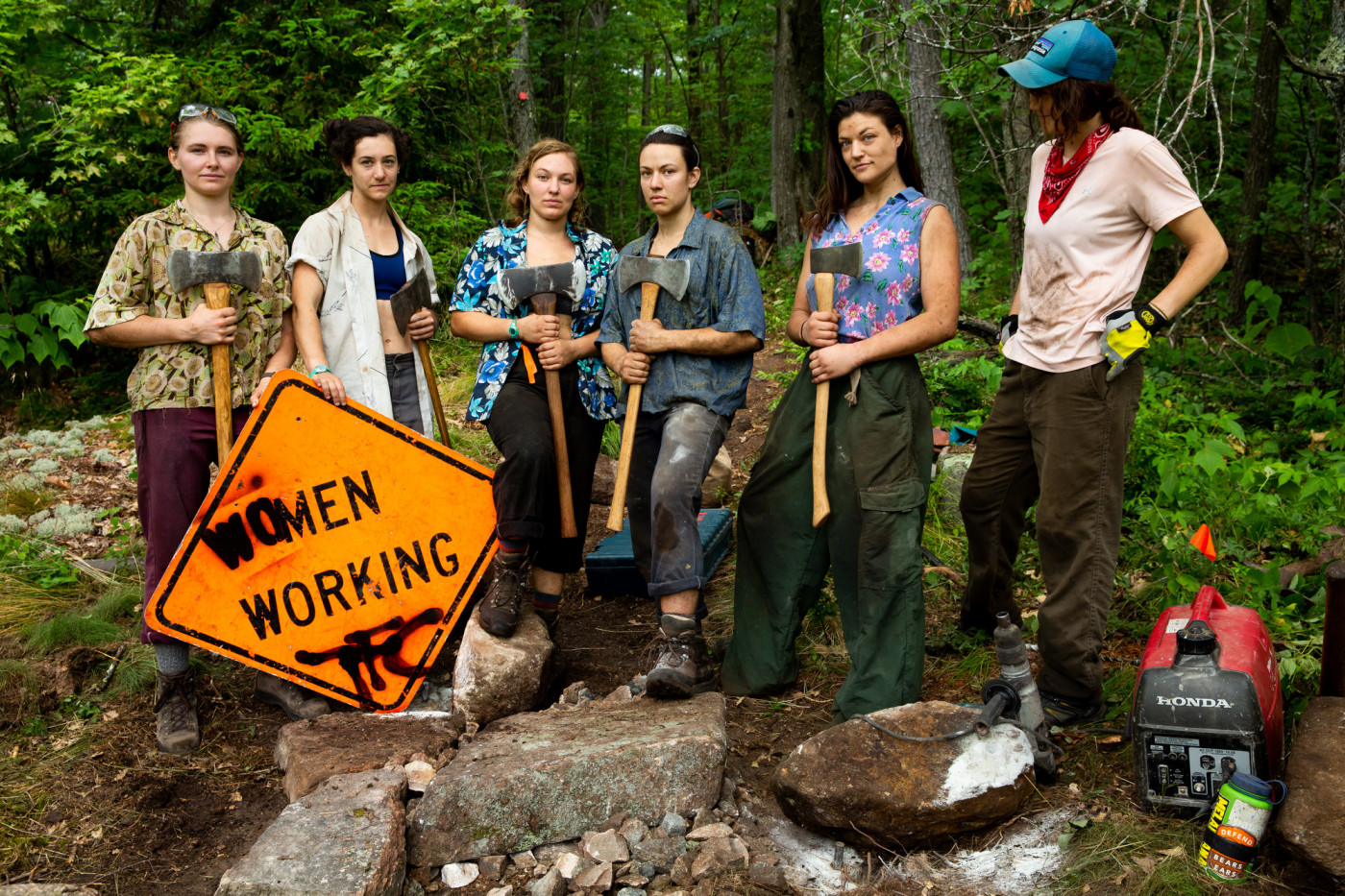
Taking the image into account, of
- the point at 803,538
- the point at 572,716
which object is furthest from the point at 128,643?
the point at 803,538

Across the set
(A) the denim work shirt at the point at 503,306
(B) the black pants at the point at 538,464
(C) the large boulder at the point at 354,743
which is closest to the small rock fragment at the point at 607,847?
(C) the large boulder at the point at 354,743

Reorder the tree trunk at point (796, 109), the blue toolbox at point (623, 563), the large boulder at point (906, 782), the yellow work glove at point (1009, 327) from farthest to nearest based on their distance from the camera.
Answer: the tree trunk at point (796, 109)
the blue toolbox at point (623, 563)
the yellow work glove at point (1009, 327)
the large boulder at point (906, 782)

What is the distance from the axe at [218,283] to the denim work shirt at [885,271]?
215cm

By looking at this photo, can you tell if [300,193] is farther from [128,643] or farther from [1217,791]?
[1217,791]

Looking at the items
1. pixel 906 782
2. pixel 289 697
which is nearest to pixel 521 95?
pixel 289 697

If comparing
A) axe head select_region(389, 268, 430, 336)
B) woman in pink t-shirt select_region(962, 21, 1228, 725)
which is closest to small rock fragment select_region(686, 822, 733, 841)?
woman in pink t-shirt select_region(962, 21, 1228, 725)

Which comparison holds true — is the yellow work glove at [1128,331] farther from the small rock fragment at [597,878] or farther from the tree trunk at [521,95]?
the tree trunk at [521,95]

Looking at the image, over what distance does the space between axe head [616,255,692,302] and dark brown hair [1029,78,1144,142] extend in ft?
4.31

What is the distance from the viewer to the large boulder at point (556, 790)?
2.83 m

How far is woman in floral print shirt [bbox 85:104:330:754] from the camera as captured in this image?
3488mm

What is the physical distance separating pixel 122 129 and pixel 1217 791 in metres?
9.22

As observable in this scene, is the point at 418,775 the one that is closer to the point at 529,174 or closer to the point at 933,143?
the point at 529,174

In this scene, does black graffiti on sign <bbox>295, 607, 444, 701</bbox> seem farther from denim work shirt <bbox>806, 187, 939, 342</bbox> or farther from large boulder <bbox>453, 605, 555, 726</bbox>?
denim work shirt <bbox>806, 187, 939, 342</bbox>

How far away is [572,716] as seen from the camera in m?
3.29
